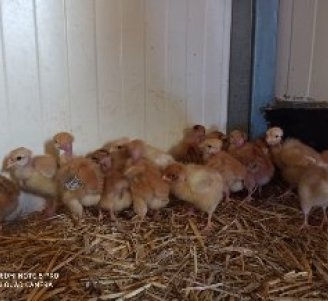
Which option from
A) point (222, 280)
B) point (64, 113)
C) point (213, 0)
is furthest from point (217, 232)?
point (213, 0)

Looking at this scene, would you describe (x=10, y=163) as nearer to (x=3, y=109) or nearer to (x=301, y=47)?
(x=3, y=109)

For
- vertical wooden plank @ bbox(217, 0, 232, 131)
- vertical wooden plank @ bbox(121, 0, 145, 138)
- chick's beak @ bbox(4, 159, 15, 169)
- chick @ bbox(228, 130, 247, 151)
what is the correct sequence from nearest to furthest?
chick's beak @ bbox(4, 159, 15, 169) → vertical wooden plank @ bbox(121, 0, 145, 138) → chick @ bbox(228, 130, 247, 151) → vertical wooden plank @ bbox(217, 0, 232, 131)

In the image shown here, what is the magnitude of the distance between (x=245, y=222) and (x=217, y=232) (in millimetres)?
176

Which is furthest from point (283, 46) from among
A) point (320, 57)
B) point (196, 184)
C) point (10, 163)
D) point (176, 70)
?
point (10, 163)

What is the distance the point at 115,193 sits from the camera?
1.96 metres

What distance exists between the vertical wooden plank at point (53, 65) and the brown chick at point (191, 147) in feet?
2.11

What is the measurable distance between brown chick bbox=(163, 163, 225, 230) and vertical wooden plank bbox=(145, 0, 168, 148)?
1.79 feet

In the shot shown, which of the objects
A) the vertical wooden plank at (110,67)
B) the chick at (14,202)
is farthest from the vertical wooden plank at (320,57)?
the chick at (14,202)

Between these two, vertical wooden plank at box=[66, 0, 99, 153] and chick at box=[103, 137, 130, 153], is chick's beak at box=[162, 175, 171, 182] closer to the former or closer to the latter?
chick at box=[103, 137, 130, 153]

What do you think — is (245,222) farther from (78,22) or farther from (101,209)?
(78,22)

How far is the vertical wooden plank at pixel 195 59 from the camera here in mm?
2422

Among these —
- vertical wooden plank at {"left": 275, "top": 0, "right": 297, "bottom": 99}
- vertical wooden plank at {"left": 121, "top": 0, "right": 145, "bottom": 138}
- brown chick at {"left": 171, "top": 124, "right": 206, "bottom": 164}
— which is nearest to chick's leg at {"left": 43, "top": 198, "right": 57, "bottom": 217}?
vertical wooden plank at {"left": 121, "top": 0, "right": 145, "bottom": 138}

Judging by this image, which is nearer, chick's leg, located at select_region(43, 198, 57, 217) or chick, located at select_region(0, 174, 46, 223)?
chick, located at select_region(0, 174, 46, 223)

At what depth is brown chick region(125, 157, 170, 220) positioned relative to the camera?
1919 mm
